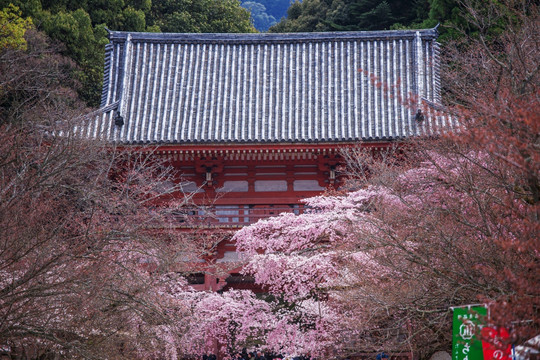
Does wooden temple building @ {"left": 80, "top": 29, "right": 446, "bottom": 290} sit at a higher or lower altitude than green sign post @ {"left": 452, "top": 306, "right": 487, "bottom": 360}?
higher

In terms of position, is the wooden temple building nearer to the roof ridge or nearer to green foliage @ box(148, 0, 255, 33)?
the roof ridge

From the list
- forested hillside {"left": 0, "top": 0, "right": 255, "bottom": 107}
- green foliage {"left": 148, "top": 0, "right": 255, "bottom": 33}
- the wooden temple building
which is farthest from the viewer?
green foliage {"left": 148, "top": 0, "right": 255, "bottom": 33}

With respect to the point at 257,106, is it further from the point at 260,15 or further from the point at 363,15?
the point at 260,15

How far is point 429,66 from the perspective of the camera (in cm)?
1866

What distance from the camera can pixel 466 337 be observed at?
23.0ft

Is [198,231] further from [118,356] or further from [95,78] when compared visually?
[95,78]

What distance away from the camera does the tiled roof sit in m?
17.1

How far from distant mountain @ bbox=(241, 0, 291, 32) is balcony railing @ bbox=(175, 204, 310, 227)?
168ft

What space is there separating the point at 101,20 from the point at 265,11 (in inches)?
1677

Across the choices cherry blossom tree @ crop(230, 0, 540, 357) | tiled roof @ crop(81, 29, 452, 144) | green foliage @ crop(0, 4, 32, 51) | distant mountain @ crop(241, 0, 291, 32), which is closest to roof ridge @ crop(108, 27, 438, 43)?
tiled roof @ crop(81, 29, 452, 144)

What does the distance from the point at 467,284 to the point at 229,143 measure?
32.0ft

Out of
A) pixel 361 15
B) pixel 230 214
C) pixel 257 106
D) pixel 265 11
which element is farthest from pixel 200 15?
pixel 265 11

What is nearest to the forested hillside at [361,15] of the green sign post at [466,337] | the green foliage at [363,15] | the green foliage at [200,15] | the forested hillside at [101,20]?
the green foliage at [363,15]

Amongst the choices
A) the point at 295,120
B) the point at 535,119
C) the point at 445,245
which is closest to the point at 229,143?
the point at 295,120
